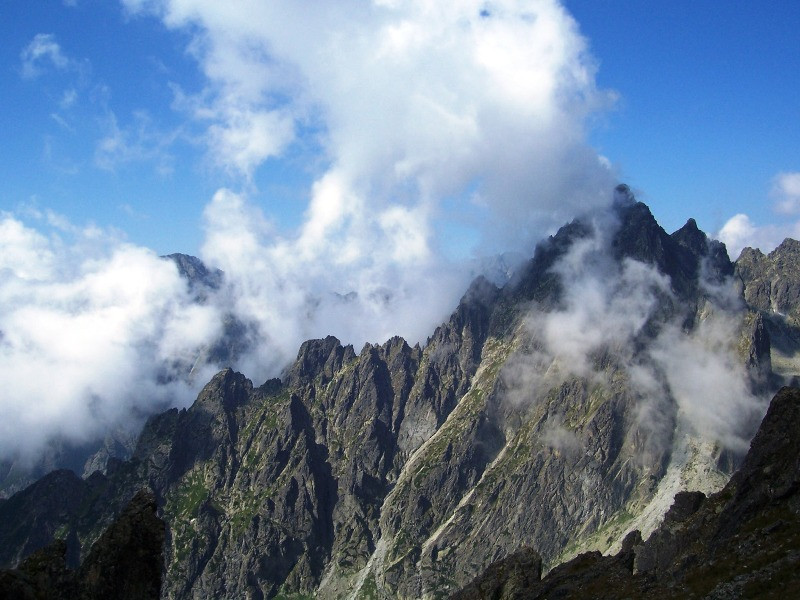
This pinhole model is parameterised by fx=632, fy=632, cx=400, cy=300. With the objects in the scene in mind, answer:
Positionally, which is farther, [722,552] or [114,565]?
[722,552]

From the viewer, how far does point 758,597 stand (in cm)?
6056

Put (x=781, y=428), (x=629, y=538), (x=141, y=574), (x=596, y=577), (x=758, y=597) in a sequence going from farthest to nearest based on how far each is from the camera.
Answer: (x=629, y=538) < (x=596, y=577) < (x=781, y=428) < (x=141, y=574) < (x=758, y=597)

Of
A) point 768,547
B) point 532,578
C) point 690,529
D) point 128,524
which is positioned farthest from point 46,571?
point 690,529

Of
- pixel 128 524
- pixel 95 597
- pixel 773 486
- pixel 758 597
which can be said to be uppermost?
pixel 128 524

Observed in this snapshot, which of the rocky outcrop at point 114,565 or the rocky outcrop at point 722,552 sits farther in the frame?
the rocky outcrop at point 722,552

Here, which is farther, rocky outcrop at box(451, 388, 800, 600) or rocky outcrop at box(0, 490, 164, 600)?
rocky outcrop at box(451, 388, 800, 600)

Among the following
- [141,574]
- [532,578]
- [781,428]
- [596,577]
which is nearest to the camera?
[141,574]

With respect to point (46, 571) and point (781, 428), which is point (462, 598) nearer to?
point (781, 428)

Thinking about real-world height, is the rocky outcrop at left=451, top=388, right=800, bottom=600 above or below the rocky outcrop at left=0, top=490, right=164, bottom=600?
below

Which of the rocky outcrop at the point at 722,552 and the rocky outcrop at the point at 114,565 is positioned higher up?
the rocky outcrop at the point at 114,565

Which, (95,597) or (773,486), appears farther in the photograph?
(773,486)

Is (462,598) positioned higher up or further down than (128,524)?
further down

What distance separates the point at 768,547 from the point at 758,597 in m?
11.0

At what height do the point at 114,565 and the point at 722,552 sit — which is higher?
the point at 114,565
